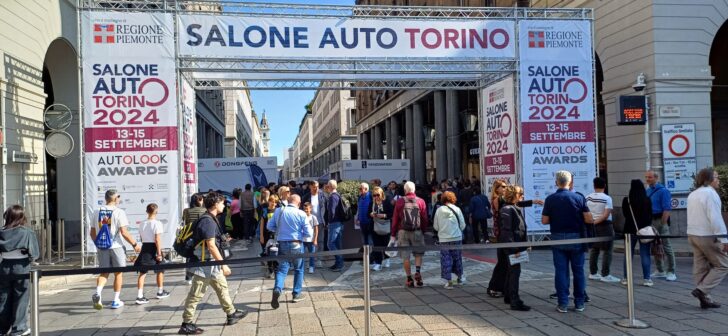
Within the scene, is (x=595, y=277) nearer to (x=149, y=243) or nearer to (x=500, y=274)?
(x=500, y=274)

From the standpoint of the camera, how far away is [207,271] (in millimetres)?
6105

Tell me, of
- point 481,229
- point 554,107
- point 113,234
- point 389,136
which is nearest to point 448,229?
point 113,234

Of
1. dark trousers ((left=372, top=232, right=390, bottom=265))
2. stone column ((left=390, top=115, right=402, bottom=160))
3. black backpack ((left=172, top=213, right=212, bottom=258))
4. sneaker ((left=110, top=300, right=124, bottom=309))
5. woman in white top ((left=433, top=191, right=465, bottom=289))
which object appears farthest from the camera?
stone column ((left=390, top=115, right=402, bottom=160))

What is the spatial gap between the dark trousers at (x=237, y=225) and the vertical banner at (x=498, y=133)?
7.23 meters

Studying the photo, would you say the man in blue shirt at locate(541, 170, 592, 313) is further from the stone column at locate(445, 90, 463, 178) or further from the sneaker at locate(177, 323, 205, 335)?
the stone column at locate(445, 90, 463, 178)

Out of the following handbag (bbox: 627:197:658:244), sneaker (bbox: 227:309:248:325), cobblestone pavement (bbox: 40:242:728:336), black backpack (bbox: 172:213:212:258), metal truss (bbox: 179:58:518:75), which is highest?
metal truss (bbox: 179:58:518:75)

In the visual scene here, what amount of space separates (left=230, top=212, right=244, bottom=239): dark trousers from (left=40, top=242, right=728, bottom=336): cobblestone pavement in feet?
21.1

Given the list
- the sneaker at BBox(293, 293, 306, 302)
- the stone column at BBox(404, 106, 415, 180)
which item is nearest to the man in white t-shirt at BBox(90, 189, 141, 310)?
the sneaker at BBox(293, 293, 306, 302)

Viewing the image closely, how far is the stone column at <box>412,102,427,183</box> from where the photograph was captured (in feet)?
113

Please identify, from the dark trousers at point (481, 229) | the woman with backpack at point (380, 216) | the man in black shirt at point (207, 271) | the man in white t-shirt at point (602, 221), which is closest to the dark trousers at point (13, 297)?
the man in black shirt at point (207, 271)

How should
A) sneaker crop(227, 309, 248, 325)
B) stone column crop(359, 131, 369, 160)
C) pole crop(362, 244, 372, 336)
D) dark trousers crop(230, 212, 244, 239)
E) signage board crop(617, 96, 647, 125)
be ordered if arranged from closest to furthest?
pole crop(362, 244, 372, 336) < sneaker crop(227, 309, 248, 325) < signage board crop(617, 96, 647, 125) < dark trousers crop(230, 212, 244, 239) < stone column crop(359, 131, 369, 160)

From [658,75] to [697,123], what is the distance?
5.62ft

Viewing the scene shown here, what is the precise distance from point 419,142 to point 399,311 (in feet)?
93.0

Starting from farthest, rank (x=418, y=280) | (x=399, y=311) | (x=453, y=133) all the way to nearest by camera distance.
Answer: (x=453, y=133) → (x=418, y=280) → (x=399, y=311)
